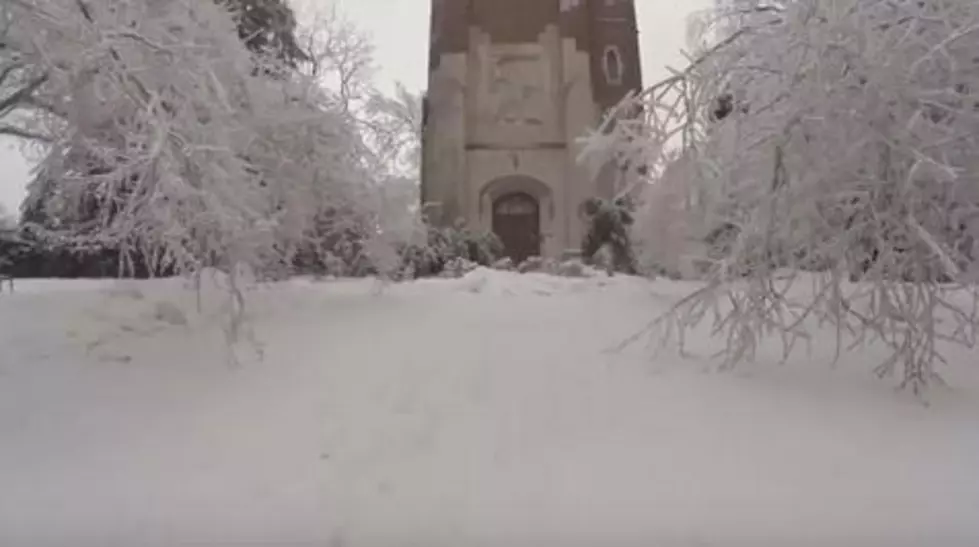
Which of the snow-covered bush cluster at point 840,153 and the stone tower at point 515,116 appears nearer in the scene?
the snow-covered bush cluster at point 840,153

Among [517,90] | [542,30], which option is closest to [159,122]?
[517,90]

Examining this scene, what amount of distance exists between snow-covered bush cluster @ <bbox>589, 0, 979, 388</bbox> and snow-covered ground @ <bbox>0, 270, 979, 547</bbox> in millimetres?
529

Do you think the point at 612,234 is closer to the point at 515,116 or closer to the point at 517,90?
the point at 515,116

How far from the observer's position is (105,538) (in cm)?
431

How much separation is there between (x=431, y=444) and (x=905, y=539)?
2235mm

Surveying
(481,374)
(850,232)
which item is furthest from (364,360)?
(850,232)

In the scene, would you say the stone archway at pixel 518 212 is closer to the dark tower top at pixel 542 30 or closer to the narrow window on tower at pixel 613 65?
the dark tower top at pixel 542 30

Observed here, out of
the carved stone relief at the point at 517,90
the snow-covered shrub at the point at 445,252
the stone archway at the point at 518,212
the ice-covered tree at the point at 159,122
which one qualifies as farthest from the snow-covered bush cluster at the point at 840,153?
the carved stone relief at the point at 517,90

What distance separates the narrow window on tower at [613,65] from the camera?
21391 millimetres

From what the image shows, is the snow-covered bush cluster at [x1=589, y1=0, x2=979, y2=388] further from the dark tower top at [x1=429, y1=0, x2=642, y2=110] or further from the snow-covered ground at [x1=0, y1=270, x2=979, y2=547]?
the dark tower top at [x1=429, y1=0, x2=642, y2=110]

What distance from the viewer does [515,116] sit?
66.6ft

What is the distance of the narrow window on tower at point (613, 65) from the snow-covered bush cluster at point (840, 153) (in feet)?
49.6

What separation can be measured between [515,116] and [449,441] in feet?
51.0

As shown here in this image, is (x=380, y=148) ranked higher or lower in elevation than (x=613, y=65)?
lower
